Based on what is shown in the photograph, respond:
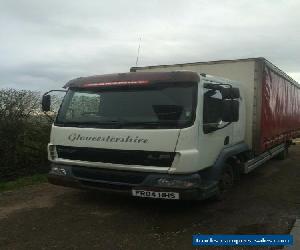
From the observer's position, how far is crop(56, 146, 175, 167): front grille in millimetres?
6012

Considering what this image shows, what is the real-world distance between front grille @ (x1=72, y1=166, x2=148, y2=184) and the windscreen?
70cm

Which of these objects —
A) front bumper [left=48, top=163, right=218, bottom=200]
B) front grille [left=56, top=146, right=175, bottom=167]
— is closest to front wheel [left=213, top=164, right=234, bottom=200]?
front bumper [left=48, top=163, right=218, bottom=200]

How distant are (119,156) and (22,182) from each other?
4.00 m

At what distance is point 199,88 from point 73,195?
3386 mm

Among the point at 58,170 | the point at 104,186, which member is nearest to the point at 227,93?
the point at 104,186

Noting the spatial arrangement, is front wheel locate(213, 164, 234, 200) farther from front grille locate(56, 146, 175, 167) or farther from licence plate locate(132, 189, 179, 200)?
front grille locate(56, 146, 175, 167)

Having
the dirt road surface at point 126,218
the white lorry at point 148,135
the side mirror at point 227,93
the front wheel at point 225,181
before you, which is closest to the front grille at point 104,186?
the white lorry at point 148,135

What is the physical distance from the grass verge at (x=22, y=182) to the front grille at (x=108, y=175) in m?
2.81

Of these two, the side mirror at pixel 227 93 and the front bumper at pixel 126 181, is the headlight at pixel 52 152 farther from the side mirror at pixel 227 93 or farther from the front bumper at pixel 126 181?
the side mirror at pixel 227 93

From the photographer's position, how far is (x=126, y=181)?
625 cm

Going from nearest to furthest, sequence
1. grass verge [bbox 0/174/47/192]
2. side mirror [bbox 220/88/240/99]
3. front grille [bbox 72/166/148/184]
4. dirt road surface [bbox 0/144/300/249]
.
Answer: dirt road surface [bbox 0/144/300/249] → front grille [bbox 72/166/148/184] → side mirror [bbox 220/88/240/99] → grass verge [bbox 0/174/47/192]

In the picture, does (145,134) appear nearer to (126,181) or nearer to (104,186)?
(126,181)

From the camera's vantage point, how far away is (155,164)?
6.06 m

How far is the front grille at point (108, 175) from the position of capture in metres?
6.18
